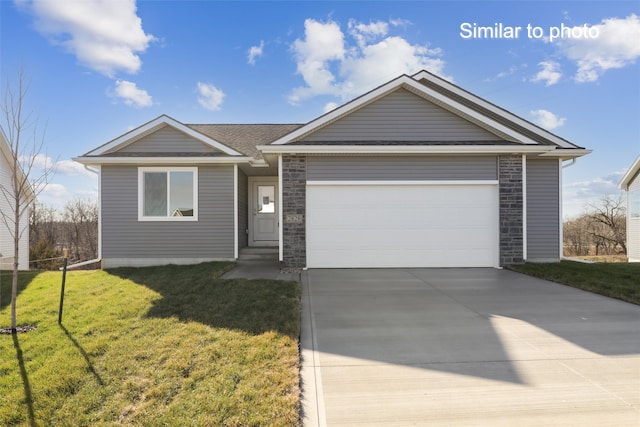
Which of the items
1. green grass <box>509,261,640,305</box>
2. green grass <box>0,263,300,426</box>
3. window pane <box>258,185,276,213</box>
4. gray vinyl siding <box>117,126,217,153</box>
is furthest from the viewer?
window pane <box>258,185,276,213</box>

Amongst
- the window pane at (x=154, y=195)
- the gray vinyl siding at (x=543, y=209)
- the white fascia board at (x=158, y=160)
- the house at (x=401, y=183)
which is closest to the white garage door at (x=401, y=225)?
the house at (x=401, y=183)

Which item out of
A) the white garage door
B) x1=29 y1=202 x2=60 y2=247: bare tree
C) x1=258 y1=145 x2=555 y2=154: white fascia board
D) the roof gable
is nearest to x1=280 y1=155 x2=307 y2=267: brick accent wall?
the white garage door

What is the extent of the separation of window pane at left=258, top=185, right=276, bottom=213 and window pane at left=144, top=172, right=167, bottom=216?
3.37 metres

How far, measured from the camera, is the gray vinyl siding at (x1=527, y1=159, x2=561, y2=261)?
366 inches

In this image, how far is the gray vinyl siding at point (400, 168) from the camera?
808 centimetres

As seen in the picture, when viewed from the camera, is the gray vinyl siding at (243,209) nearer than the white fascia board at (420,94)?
No

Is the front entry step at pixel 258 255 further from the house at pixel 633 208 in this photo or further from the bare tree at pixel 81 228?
the bare tree at pixel 81 228

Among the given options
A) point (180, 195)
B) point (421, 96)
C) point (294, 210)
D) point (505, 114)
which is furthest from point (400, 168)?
point (180, 195)

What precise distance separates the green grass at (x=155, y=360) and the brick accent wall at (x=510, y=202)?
6.17m

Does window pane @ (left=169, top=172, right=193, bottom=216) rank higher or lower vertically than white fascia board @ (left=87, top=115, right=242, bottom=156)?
lower

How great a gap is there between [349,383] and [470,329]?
7.01ft

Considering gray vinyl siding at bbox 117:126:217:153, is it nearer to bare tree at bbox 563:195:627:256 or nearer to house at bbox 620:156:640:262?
house at bbox 620:156:640:262

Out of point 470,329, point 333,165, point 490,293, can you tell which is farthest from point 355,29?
point 470,329

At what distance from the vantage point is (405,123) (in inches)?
328
